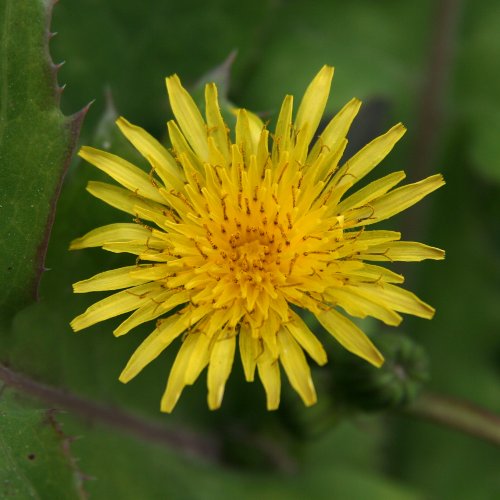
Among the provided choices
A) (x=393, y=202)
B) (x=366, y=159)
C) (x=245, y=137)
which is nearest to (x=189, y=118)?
(x=245, y=137)

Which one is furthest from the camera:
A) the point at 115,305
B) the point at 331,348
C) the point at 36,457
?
the point at 331,348

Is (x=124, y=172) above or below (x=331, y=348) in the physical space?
above

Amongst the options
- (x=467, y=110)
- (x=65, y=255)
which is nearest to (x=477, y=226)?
(x=467, y=110)

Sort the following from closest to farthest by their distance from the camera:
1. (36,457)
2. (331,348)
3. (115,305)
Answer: (36,457)
(115,305)
(331,348)

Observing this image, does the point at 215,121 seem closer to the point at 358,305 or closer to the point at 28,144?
the point at 28,144

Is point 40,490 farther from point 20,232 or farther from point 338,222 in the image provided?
point 338,222

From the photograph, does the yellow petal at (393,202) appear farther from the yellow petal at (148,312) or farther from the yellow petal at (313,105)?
the yellow petal at (148,312)
